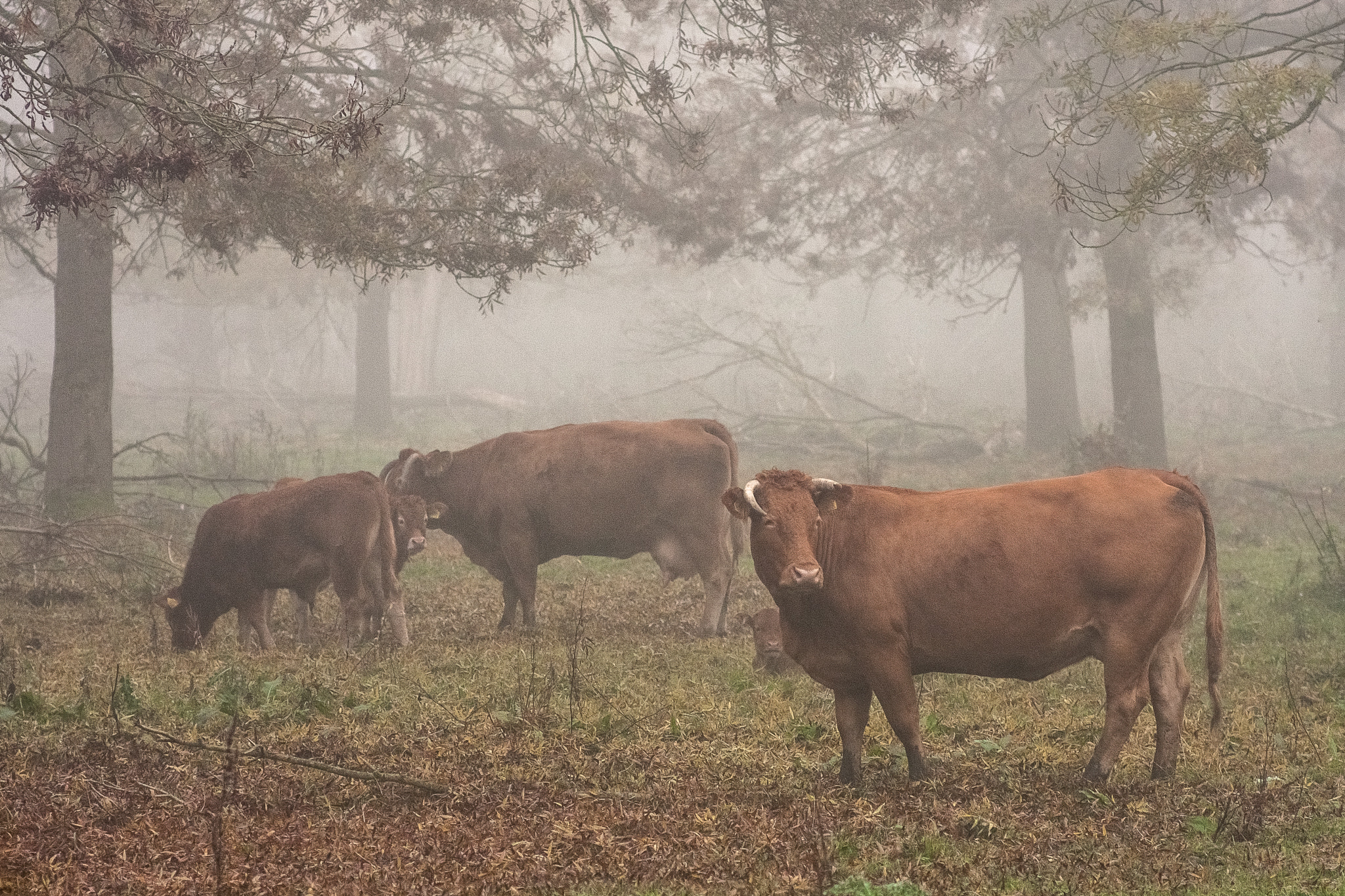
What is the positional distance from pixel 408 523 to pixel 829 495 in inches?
218

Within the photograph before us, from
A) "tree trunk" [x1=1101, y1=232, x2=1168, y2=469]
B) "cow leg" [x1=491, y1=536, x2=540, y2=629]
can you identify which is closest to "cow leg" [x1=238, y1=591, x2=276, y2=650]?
"cow leg" [x1=491, y1=536, x2=540, y2=629]

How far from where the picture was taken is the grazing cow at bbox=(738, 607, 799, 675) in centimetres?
931

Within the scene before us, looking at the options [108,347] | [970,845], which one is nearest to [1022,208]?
[108,347]

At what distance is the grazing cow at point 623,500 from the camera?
1155cm

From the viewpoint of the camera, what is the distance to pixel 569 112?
17.6 metres

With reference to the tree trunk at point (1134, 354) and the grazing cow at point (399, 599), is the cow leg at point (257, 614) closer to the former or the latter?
the grazing cow at point (399, 599)

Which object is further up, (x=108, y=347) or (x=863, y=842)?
(x=108, y=347)

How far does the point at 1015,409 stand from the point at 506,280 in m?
25.5

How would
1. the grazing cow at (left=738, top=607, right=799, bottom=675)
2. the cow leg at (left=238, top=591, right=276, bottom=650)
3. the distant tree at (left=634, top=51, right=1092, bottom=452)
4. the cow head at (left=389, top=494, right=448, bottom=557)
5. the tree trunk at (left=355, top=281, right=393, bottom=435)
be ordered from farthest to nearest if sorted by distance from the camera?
the tree trunk at (left=355, top=281, right=393, bottom=435) → the distant tree at (left=634, top=51, right=1092, bottom=452) → the cow head at (left=389, top=494, right=448, bottom=557) → the cow leg at (left=238, top=591, right=276, bottom=650) → the grazing cow at (left=738, top=607, right=799, bottom=675)

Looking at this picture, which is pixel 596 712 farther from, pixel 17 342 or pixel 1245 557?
pixel 17 342

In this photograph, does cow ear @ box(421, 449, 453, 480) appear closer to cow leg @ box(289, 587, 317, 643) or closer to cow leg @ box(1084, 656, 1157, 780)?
cow leg @ box(289, 587, 317, 643)

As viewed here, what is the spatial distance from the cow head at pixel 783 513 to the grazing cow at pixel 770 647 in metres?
2.76

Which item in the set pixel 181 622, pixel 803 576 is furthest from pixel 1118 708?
pixel 181 622

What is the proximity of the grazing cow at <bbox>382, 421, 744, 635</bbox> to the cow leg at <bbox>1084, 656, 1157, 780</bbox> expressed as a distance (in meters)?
5.23
